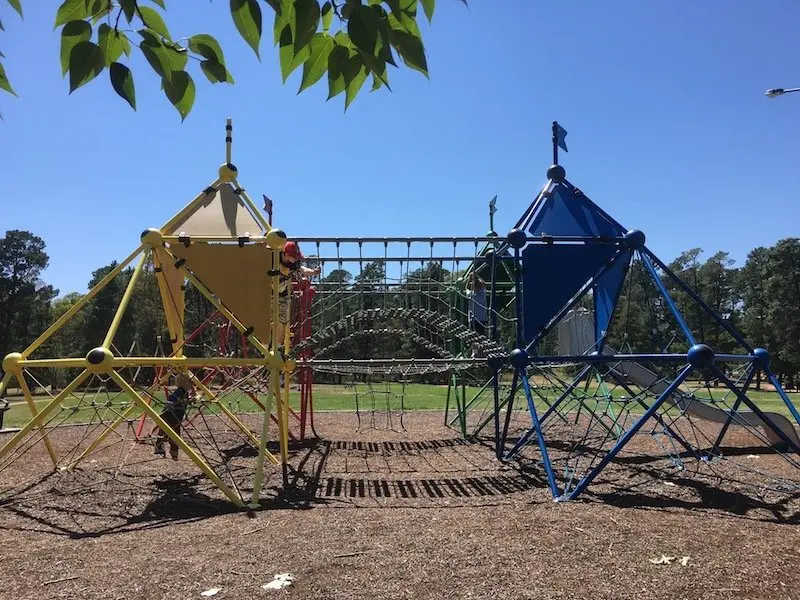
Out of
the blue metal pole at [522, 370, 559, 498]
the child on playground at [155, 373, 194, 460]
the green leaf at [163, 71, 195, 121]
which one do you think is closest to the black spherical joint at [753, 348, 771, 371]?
the blue metal pole at [522, 370, 559, 498]

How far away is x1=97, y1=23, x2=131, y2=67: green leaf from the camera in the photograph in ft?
6.24

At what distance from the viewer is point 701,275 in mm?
61906

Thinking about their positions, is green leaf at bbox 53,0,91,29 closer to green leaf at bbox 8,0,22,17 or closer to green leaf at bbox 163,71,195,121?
green leaf at bbox 163,71,195,121

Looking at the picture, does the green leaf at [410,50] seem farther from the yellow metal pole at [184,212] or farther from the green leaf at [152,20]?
the yellow metal pole at [184,212]

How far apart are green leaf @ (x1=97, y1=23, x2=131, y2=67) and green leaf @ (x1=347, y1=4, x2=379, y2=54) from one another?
0.80 m

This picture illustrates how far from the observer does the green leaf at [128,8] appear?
183 cm

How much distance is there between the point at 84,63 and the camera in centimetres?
175

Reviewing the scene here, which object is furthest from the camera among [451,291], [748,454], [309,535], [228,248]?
[451,291]

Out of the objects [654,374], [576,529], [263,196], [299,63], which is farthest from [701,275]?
[299,63]

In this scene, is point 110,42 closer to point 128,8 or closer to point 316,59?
point 128,8

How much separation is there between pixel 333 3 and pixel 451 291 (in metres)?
10.3

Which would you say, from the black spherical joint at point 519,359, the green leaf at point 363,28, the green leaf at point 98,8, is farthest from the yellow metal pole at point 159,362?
the green leaf at point 363,28

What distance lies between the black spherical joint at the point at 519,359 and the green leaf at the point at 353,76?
6.05 metres

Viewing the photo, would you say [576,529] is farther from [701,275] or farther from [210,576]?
[701,275]
